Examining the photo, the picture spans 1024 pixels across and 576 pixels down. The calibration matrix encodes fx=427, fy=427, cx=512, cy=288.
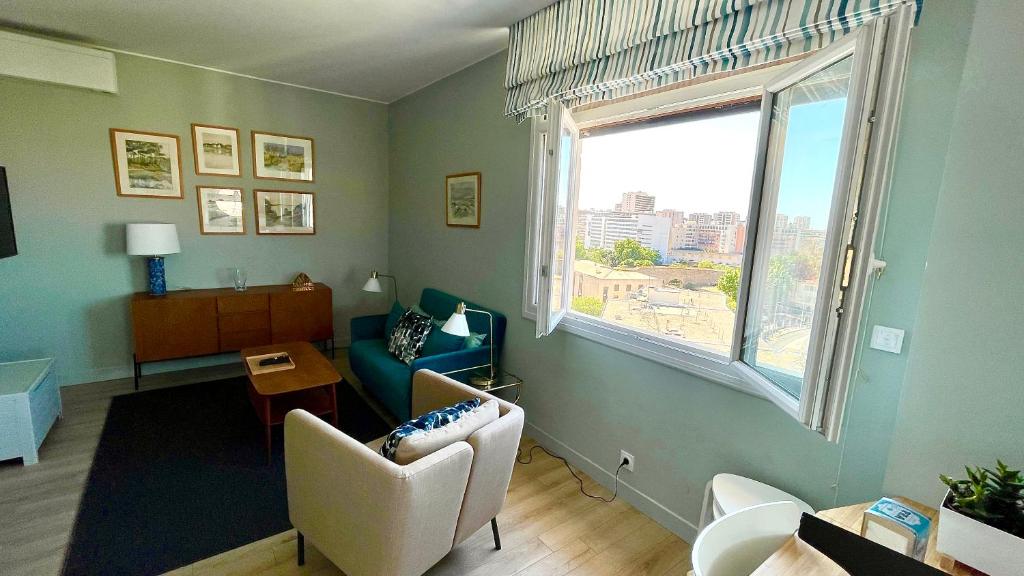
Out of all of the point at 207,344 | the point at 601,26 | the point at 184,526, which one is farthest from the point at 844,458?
the point at 207,344

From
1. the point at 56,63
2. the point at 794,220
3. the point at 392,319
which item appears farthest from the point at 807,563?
the point at 56,63

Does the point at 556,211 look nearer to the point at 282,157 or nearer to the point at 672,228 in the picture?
the point at 672,228

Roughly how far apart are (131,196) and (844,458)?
16.2ft

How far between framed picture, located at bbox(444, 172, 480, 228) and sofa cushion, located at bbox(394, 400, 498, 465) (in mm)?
1854

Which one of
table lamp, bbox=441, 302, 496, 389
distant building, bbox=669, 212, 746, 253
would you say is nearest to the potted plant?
distant building, bbox=669, 212, 746, 253

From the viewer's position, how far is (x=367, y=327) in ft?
12.6

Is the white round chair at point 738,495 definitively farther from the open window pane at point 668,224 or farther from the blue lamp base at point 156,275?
the blue lamp base at point 156,275

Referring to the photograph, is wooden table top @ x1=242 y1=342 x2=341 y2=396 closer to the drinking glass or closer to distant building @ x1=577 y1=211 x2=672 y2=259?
the drinking glass

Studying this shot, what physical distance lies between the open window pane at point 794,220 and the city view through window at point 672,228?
0.02 meters

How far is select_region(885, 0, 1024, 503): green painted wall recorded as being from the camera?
111 centimetres

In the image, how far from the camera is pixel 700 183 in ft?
6.91

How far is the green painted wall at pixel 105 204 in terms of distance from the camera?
3176mm

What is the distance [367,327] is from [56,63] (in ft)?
9.28

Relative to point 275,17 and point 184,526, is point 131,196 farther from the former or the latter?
point 184,526
